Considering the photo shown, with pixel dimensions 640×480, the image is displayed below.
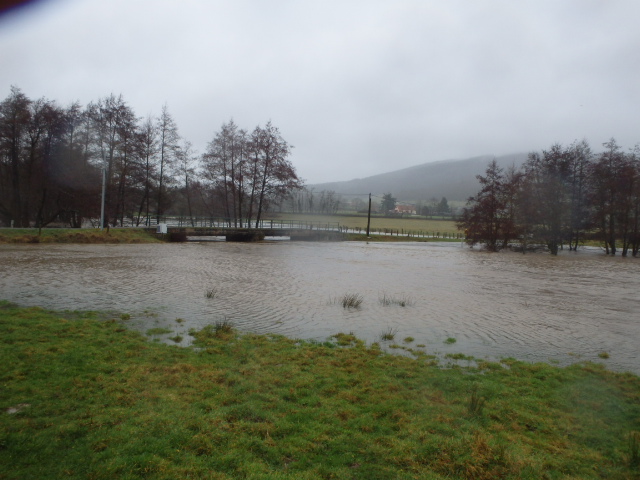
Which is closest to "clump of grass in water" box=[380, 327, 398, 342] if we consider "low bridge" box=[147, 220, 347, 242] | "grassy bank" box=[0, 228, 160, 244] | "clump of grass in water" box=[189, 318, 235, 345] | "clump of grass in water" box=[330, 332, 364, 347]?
"clump of grass in water" box=[330, 332, 364, 347]

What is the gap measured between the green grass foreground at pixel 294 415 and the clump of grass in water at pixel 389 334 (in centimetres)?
136

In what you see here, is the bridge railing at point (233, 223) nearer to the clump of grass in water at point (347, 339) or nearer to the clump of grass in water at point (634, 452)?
the clump of grass in water at point (347, 339)

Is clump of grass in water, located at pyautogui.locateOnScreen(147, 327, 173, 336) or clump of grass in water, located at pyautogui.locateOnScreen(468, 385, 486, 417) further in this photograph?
clump of grass in water, located at pyautogui.locateOnScreen(147, 327, 173, 336)

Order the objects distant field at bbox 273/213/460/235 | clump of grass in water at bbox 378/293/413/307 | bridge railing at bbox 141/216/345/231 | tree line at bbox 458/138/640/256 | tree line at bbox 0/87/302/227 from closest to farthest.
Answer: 1. clump of grass in water at bbox 378/293/413/307
2. tree line at bbox 0/87/302/227
3. tree line at bbox 458/138/640/256
4. bridge railing at bbox 141/216/345/231
5. distant field at bbox 273/213/460/235

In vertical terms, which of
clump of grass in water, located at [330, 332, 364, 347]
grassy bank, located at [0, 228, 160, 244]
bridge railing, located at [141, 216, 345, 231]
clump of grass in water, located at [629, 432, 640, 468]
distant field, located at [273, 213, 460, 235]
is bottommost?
clump of grass in water, located at [330, 332, 364, 347]

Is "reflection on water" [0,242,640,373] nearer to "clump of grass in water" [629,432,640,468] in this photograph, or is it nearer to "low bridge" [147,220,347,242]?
"clump of grass in water" [629,432,640,468]

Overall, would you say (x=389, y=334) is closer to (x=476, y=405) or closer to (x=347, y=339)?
(x=347, y=339)

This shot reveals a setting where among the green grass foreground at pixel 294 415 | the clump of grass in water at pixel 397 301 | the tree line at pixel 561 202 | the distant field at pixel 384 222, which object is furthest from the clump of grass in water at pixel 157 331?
the distant field at pixel 384 222

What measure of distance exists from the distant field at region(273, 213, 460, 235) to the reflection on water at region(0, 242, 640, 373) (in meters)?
38.1

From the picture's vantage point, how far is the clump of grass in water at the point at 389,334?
848 cm

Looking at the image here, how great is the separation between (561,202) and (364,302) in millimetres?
39342

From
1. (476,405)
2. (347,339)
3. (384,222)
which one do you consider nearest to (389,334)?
(347,339)

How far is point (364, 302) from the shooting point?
12586 millimetres

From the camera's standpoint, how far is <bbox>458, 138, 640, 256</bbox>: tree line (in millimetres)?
41656
